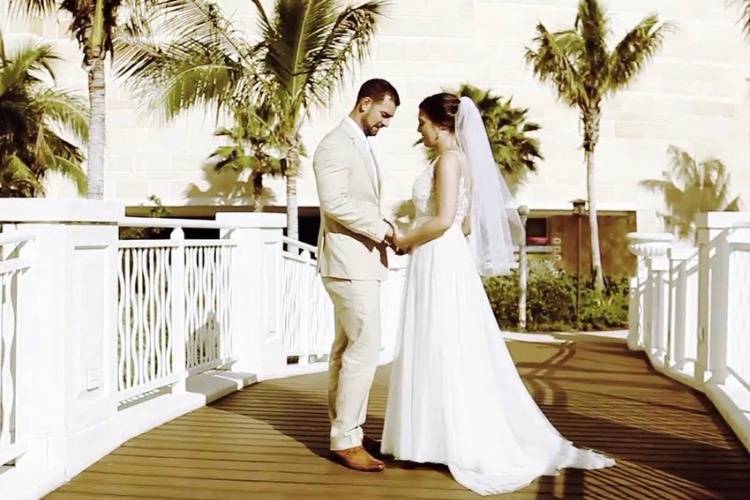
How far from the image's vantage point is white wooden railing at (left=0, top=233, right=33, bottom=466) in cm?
402

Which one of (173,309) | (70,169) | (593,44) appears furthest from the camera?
(593,44)

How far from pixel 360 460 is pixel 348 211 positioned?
1.25 metres

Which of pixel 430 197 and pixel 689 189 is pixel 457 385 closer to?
pixel 430 197

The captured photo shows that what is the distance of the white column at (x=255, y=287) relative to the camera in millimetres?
7234

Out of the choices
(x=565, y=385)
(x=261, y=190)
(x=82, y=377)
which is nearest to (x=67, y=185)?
(x=261, y=190)

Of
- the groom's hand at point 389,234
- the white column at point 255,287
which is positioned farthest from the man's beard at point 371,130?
the white column at point 255,287

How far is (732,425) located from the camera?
222 inches

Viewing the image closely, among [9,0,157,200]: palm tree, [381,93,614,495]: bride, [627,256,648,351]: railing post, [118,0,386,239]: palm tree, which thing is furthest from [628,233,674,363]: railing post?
[9,0,157,200]: palm tree

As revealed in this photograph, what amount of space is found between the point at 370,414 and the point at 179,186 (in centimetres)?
2357

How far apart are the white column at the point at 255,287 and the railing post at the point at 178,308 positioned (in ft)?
3.48

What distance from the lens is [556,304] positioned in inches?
893

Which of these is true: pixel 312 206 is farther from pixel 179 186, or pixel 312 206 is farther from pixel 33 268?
pixel 33 268

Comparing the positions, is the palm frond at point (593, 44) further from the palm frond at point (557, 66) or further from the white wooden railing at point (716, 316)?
Answer: the white wooden railing at point (716, 316)

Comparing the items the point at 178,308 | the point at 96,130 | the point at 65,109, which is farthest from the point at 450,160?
the point at 65,109
